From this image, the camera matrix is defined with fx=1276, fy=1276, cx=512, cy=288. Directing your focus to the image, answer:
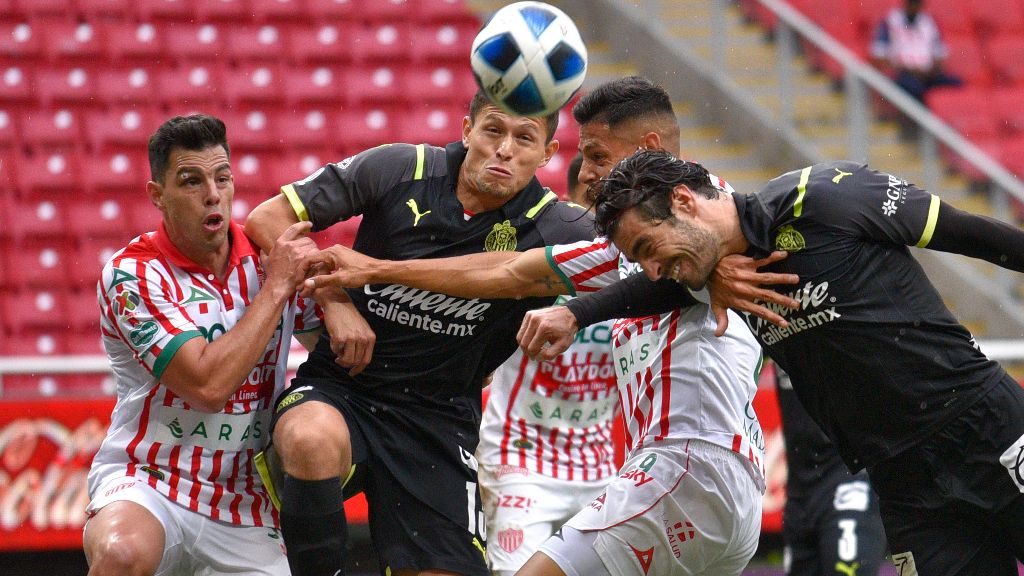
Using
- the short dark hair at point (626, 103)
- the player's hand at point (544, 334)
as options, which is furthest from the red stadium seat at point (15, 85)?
the player's hand at point (544, 334)

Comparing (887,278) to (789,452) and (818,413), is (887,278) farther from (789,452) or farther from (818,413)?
(789,452)

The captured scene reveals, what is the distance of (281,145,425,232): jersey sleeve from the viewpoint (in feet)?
16.3

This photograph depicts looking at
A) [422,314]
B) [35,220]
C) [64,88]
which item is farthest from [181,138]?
[64,88]

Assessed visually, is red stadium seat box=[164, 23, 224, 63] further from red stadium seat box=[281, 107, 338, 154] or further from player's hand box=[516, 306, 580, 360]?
player's hand box=[516, 306, 580, 360]

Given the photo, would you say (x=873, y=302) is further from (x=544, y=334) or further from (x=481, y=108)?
(x=481, y=108)

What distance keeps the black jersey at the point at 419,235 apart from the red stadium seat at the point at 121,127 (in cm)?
717

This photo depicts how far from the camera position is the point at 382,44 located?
12633mm

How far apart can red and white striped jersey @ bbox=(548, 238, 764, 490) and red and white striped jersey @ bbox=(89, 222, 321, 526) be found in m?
1.30

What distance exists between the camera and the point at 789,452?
6371 millimetres

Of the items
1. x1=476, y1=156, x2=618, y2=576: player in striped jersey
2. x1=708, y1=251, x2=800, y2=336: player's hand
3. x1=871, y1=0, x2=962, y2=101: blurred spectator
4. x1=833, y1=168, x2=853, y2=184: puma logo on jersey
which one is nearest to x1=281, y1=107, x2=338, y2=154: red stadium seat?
x1=871, y1=0, x2=962, y2=101: blurred spectator

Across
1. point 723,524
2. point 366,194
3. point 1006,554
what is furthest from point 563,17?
point 1006,554

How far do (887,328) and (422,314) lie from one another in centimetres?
182

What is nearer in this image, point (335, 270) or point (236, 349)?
point (236, 349)

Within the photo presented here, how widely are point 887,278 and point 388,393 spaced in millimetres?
2013
